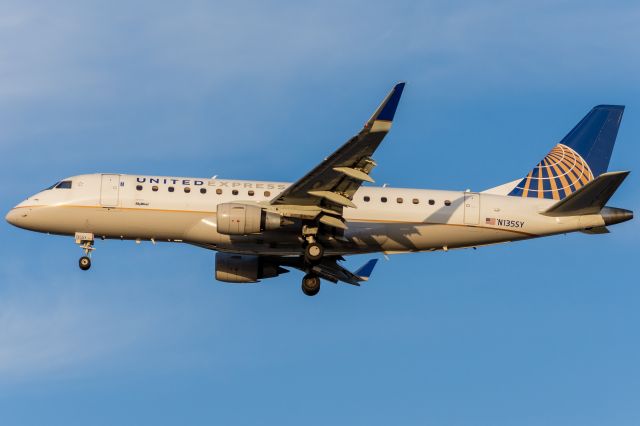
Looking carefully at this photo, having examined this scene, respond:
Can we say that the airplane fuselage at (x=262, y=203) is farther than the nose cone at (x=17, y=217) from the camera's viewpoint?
No

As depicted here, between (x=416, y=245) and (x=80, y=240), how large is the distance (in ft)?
48.2

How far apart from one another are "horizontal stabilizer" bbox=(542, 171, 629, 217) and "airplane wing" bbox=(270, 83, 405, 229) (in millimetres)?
9313

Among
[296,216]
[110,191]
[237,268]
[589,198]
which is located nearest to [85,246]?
[110,191]

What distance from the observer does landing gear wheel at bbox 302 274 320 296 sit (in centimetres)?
5291

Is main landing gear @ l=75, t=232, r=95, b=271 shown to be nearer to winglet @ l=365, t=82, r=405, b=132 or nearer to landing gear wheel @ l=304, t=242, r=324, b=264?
landing gear wheel @ l=304, t=242, r=324, b=264

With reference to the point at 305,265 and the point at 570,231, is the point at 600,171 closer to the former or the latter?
the point at 570,231

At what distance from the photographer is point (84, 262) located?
170ft

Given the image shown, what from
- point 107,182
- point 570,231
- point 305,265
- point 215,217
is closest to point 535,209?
point 570,231

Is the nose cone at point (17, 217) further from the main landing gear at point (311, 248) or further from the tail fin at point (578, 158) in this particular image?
the tail fin at point (578, 158)

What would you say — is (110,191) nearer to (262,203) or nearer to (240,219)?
(240,219)

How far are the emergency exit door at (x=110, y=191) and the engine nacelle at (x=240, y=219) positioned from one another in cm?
530

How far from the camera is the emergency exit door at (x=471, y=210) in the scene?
5141cm

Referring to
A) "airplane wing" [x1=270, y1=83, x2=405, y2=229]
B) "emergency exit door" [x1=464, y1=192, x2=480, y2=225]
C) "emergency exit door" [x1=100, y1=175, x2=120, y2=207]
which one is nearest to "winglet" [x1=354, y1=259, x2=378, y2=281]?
"emergency exit door" [x1=464, y1=192, x2=480, y2=225]

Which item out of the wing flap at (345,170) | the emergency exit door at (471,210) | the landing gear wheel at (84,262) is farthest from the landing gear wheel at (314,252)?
the landing gear wheel at (84,262)
